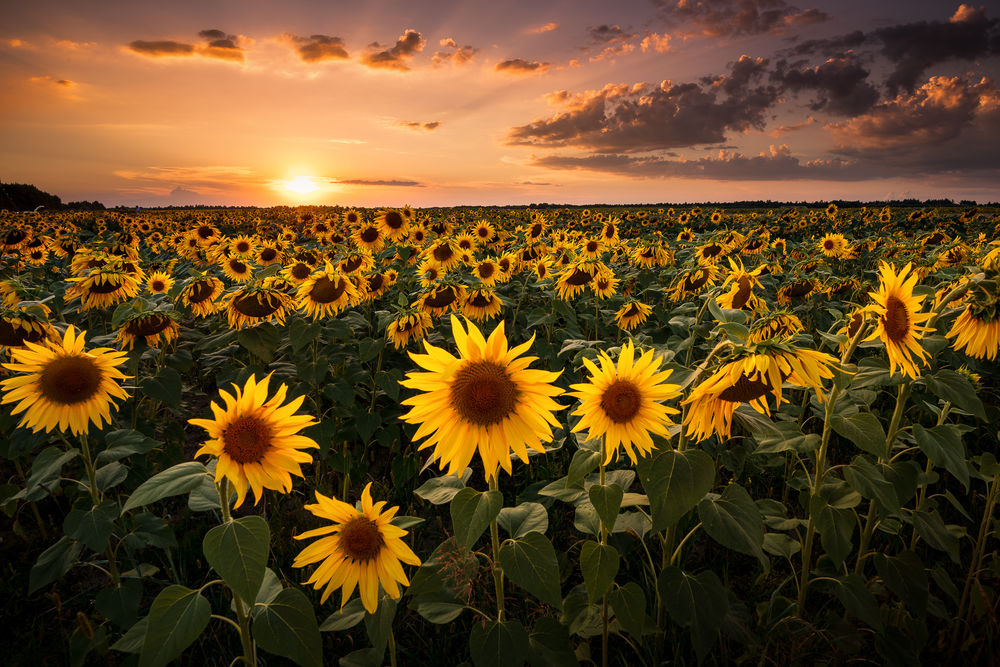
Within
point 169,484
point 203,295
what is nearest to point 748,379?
point 169,484

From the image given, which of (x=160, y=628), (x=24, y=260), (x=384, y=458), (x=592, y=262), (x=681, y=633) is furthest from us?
(x=24, y=260)

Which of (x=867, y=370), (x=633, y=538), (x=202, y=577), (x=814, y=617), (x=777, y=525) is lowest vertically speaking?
(x=202, y=577)

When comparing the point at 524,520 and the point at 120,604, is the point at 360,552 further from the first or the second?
the point at 120,604

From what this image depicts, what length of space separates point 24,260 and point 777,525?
13604 mm

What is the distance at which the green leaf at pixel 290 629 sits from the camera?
1878 millimetres

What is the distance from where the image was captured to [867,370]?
2678mm

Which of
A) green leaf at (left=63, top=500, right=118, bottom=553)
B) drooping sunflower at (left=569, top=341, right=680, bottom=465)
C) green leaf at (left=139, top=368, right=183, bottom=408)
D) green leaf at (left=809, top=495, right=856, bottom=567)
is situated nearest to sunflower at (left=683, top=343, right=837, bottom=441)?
drooping sunflower at (left=569, top=341, right=680, bottom=465)

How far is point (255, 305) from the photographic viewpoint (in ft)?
14.3

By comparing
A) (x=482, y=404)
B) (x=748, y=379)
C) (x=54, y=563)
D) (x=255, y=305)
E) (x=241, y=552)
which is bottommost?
(x=54, y=563)

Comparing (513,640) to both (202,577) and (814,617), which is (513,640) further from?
(202,577)

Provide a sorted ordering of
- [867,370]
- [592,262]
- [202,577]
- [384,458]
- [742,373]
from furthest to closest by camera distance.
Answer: [592,262]
[384,458]
[202,577]
[867,370]
[742,373]

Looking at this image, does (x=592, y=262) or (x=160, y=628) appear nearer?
(x=160, y=628)

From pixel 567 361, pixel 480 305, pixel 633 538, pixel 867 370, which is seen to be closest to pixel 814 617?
pixel 633 538

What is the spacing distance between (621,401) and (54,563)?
3.29 m
